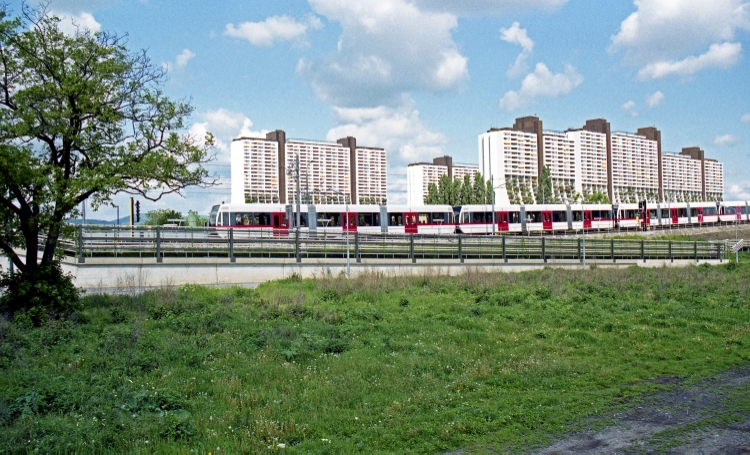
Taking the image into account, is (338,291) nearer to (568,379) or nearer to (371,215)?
(568,379)

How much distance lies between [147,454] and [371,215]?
49.8 m

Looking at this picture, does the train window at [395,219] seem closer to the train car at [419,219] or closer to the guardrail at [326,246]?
the train car at [419,219]

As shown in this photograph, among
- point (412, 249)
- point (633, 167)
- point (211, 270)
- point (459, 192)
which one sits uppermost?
point (633, 167)

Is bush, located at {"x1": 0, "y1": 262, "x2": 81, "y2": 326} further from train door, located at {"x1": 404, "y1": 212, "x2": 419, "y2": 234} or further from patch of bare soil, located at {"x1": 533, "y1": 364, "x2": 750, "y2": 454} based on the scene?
train door, located at {"x1": 404, "y1": 212, "x2": 419, "y2": 234}

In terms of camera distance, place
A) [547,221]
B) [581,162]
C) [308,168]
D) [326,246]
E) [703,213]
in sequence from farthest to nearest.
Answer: [581,162] → [308,168] → [703,213] → [547,221] → [326,246]

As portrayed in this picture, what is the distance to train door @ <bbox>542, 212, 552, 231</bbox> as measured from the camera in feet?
229

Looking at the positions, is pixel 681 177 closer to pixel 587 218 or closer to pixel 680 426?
pixel 587 218

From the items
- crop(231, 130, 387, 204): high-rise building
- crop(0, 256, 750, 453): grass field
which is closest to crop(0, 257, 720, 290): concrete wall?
crop(0, 256, 750, 453): grass field

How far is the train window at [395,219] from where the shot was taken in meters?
57.5

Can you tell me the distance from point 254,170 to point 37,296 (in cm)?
13116

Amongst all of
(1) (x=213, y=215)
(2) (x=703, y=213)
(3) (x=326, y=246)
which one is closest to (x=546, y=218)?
(2) (x=703, y=213)

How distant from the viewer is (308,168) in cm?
13812

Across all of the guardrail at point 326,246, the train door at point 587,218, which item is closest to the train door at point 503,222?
the train door at point 587,218

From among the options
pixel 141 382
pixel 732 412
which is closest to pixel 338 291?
pixel 141 382
